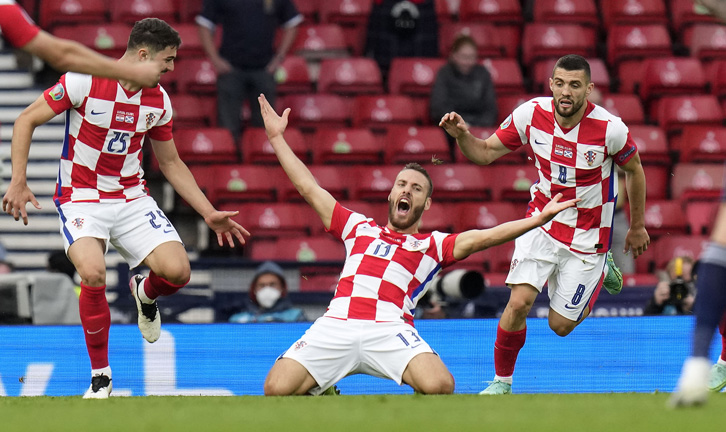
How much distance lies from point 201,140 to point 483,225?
9.78 ft

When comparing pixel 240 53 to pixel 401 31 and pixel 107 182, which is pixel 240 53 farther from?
pixel 107 182

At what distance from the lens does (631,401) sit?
4.88 metres

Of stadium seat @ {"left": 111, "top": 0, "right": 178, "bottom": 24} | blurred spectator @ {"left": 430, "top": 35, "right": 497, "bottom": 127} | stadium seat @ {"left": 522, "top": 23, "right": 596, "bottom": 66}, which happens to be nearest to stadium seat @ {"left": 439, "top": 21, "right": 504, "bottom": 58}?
stadium seat @ {"left": 522, "top": 23, "right": 596, "bottom": 66}

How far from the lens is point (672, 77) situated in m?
12.4

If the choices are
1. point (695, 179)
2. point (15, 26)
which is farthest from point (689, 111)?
point (15, 26)

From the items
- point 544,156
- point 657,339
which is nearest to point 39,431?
point 544,156

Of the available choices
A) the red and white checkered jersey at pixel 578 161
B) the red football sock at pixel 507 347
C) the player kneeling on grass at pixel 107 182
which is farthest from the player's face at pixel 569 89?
the player kneeling on grass at pixel 107 182

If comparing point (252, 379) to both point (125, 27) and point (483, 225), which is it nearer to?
point (483, 225)

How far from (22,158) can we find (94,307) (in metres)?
0.90

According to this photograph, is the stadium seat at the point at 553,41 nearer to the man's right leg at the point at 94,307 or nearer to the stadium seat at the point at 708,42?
the stadium seat at the point at 708,42

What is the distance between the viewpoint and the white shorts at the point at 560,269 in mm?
6730

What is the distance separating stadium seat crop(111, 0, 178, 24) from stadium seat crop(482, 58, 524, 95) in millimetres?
3708

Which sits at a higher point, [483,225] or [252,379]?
[483,225]

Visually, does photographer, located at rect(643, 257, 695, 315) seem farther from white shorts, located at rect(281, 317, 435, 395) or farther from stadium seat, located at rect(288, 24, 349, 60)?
stadium seat, located at rect(288, 24, 349, 60)
